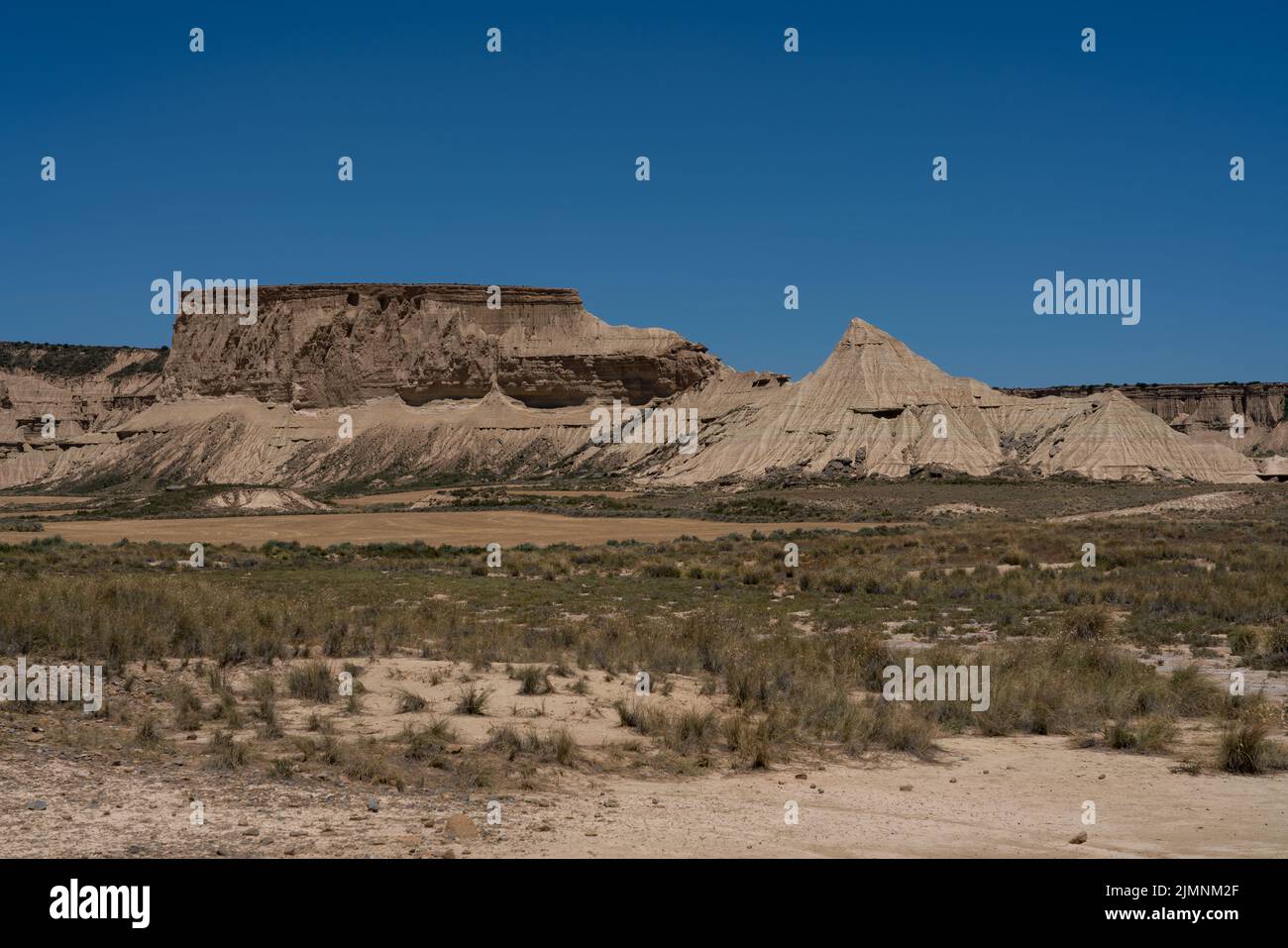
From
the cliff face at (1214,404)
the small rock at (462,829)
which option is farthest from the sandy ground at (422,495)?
the cliff face at (1214,404)

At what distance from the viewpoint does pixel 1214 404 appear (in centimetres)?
13975

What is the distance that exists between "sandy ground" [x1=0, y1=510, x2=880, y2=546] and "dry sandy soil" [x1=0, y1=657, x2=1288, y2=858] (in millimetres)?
29535

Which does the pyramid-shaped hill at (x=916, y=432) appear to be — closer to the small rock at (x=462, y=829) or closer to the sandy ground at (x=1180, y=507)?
the sandy ground at (x=1180, y=507)

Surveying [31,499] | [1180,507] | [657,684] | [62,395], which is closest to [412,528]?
[1180,507]

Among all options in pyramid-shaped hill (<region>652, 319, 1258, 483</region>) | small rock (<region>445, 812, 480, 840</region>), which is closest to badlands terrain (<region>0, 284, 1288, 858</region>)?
small rock (<region>445, 812, 480, 840</region>)

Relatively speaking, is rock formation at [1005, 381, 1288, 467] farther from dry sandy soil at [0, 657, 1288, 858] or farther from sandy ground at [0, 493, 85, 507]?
dry sandy soil at [0, 657, 1288, 858]

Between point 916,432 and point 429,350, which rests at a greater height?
point 429,350

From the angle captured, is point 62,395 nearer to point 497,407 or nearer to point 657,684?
point 497,407

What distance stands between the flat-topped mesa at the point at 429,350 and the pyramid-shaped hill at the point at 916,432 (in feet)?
53.6

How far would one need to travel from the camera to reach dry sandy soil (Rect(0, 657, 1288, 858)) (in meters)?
6.94

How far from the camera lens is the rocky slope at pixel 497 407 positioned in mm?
82750

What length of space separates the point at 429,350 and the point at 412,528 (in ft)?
217

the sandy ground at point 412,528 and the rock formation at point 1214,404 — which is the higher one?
the rock formation at point 1214,404
